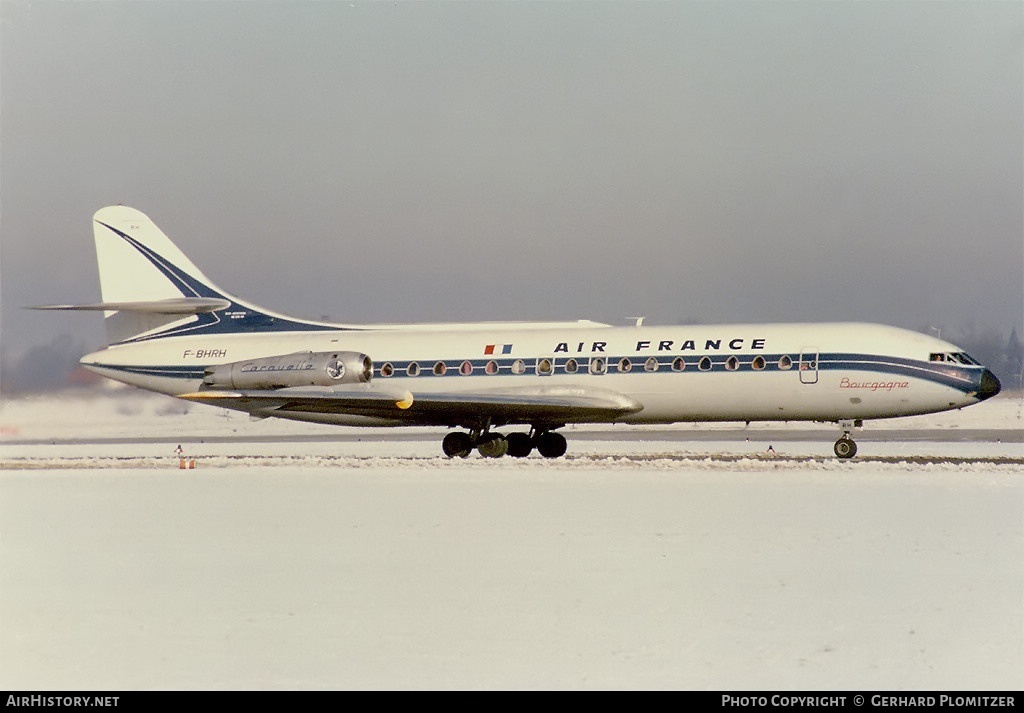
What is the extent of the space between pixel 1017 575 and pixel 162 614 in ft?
27.9

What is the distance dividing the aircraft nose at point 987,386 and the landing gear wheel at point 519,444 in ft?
37.6

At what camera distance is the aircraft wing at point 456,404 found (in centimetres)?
3173

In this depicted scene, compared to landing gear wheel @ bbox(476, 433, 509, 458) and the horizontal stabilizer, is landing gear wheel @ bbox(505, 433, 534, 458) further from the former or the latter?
the horizontal stabilizer

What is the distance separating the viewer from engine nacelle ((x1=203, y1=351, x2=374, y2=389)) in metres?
32.9

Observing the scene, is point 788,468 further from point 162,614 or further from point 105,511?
point 162,614

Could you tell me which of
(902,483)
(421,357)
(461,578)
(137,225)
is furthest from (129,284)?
(461,578)

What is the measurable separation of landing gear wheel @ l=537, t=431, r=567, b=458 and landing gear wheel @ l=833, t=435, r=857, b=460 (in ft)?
24.3

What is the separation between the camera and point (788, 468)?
26.9 meters

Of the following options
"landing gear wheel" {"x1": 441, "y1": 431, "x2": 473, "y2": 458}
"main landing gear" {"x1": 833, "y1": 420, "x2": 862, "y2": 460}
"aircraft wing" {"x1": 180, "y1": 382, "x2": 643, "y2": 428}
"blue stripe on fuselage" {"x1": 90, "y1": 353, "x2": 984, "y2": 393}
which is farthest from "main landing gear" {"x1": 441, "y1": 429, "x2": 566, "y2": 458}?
"main landing gear" {"x1": 833, "y1": 420, "x2": 862, "y2": 460}

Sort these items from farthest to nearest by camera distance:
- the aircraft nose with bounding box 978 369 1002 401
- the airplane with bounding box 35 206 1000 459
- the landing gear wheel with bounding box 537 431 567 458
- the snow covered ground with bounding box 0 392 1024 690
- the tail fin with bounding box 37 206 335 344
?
the tail fin with bounding box 37 206 335 344 → the landing gear wheel with bounding box 537 431 567 458 → the airplane with bounding box 35 206 1000 459 → the aircraft nose with bounding box 978 369 1002 401 → the snow covered ground with bounding box 0 392 1024 690

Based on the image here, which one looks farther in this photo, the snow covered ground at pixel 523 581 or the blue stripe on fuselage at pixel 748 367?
the blue stripe on fuselage at pixel 748 367

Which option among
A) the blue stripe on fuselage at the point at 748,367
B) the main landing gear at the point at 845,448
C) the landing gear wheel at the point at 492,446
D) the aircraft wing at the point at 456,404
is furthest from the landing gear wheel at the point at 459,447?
the main landing gear at the point at 845,448

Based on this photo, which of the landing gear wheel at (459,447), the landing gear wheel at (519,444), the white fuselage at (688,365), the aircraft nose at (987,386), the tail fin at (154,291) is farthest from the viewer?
the tail fin at (154,291)

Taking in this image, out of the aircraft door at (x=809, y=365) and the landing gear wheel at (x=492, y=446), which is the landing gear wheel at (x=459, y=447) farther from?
the aircraft door at (x=809, y=365)
